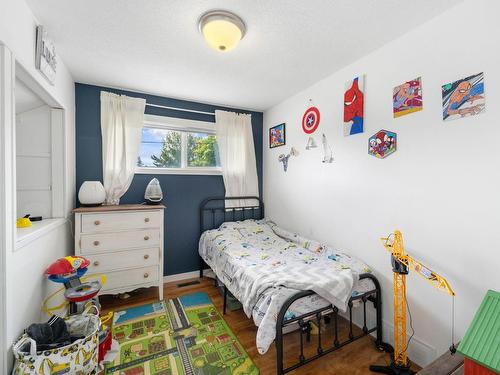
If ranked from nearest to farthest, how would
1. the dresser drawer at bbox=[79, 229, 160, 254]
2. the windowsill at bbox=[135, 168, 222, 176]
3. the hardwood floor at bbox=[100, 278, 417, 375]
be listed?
the hardwood floor at bbox=[100, 278, 417, 375]
the dresser drawer at bbox=[79, 229, 160, 254]
the windowsill at bbox=[135, 168, 222, 176]

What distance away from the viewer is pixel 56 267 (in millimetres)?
1736

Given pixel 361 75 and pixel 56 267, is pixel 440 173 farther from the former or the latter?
pixel 56 267

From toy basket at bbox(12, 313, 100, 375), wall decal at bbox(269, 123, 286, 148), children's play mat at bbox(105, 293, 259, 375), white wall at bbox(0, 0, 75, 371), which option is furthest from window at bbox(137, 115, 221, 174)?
toy basket at bbox(12, 313, 100, 375)

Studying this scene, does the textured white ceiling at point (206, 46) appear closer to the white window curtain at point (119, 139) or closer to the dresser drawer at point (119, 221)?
the white window curtain at point (119, 139)

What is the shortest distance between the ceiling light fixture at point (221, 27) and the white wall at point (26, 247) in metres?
1.05

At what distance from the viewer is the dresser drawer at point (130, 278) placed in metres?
2.39

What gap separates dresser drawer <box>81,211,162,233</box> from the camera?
2.30 m

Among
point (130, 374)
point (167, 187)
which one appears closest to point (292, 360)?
point (130, 374)

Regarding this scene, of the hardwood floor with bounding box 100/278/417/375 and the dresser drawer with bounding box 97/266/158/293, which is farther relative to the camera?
the dresser drawer with bounding box 97/266/158/293

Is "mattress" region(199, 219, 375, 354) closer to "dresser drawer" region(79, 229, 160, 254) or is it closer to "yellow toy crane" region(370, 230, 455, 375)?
"yellow toy crane" region(370, 230, 455, 375)

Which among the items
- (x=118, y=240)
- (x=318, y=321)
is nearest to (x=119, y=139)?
(x=118, y=240)

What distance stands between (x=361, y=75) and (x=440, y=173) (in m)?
1.09

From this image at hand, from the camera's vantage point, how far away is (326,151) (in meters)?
2.53

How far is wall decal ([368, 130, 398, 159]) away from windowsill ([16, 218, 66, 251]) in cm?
253
